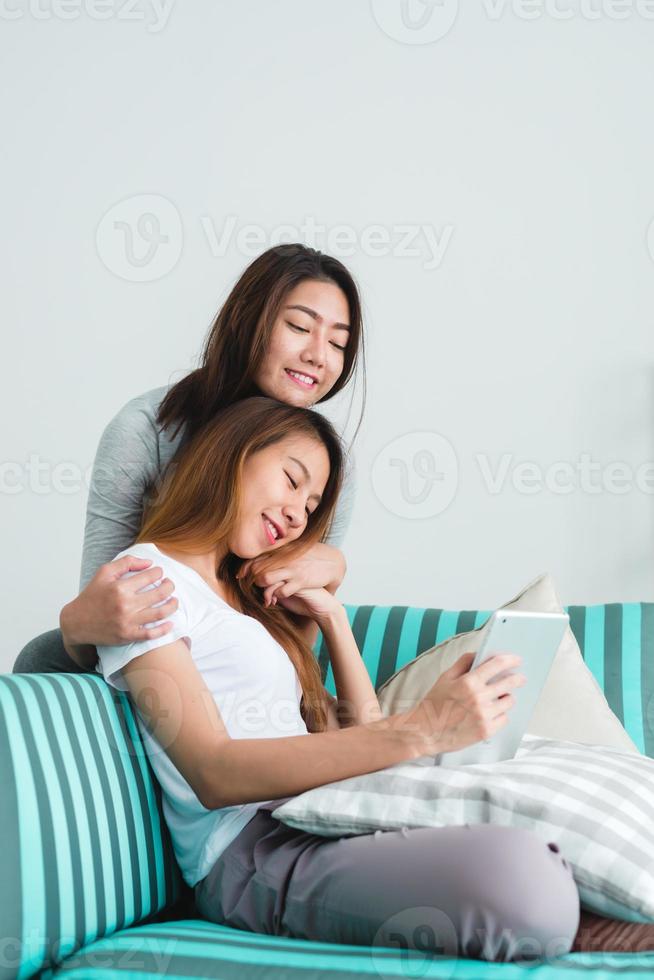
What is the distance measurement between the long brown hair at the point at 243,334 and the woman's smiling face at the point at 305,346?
1 centimetres

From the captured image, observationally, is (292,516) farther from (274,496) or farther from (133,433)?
(133,433)

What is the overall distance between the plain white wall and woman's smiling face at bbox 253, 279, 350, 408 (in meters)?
0.85

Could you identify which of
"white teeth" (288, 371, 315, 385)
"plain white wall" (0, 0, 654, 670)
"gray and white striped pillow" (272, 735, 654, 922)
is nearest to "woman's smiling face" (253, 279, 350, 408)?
"white teeth" (288, 371, 315, 385)

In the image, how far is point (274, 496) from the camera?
1.48 meters

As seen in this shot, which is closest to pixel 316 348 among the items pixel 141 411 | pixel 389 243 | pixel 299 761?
pixel 141 411

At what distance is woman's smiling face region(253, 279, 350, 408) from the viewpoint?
5.63 ft

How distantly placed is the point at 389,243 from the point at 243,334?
1.08 metres

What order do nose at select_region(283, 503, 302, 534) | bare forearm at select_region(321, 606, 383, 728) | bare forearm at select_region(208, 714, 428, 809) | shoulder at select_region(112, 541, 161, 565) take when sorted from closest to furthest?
bare forearm at select_region(208, 714, 428, 809)
shoulder at select_region(112, 541, 161, 565)
nose at select_region(283, 503, 302, 534)
bare forearm at select_region(321, 606, 383, 728)

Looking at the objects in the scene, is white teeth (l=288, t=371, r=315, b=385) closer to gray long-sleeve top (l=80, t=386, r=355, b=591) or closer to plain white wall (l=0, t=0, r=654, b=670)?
gray long-sleeve top (l=80, t=386, r=355, b=591)

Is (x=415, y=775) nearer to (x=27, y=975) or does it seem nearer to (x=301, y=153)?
(x=27, y=975)

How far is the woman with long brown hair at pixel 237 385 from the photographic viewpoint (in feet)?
5.58

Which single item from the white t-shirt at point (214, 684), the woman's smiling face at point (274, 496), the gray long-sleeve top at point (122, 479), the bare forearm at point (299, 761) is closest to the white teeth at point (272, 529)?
the woman's smiling face at point (274, 496)

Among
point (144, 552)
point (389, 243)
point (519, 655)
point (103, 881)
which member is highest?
point (389, 243)

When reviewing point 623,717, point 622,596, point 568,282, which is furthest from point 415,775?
point 568,282
